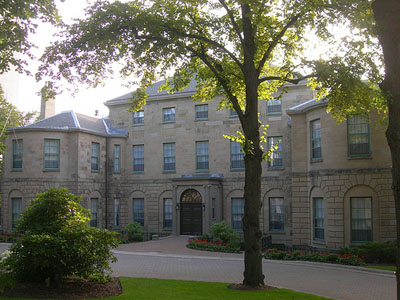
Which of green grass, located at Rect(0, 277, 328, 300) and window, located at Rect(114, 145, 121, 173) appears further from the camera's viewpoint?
window, located at Rect(114, 145, 121, 173)

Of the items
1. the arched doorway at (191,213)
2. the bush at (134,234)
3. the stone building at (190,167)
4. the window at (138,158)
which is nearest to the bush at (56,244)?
the stone building at (190,167)

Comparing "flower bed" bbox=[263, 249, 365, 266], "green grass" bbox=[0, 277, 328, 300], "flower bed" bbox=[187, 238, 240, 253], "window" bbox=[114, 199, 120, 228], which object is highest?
"window" bbox=[114, 199, 120, 228]

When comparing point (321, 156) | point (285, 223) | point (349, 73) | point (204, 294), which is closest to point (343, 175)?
point (321, 156)

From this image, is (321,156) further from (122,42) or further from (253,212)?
(122,42)

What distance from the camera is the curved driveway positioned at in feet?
43.9

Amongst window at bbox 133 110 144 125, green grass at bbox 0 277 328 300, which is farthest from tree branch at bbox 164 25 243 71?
window at bbox 133 110 144 125

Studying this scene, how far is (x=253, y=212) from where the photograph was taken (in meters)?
13.7

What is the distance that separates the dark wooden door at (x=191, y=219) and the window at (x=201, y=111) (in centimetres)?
629

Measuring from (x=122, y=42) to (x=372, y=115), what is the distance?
1292 cm

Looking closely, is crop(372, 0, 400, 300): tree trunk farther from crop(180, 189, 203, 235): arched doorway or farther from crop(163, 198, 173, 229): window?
crop(163, 198, 173, 229): window

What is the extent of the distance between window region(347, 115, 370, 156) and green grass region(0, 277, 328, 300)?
11235mm

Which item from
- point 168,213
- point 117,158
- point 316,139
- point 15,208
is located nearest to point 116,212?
point 117,158

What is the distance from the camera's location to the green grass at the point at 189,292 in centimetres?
1145

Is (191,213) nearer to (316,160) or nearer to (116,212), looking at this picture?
(116,212)
